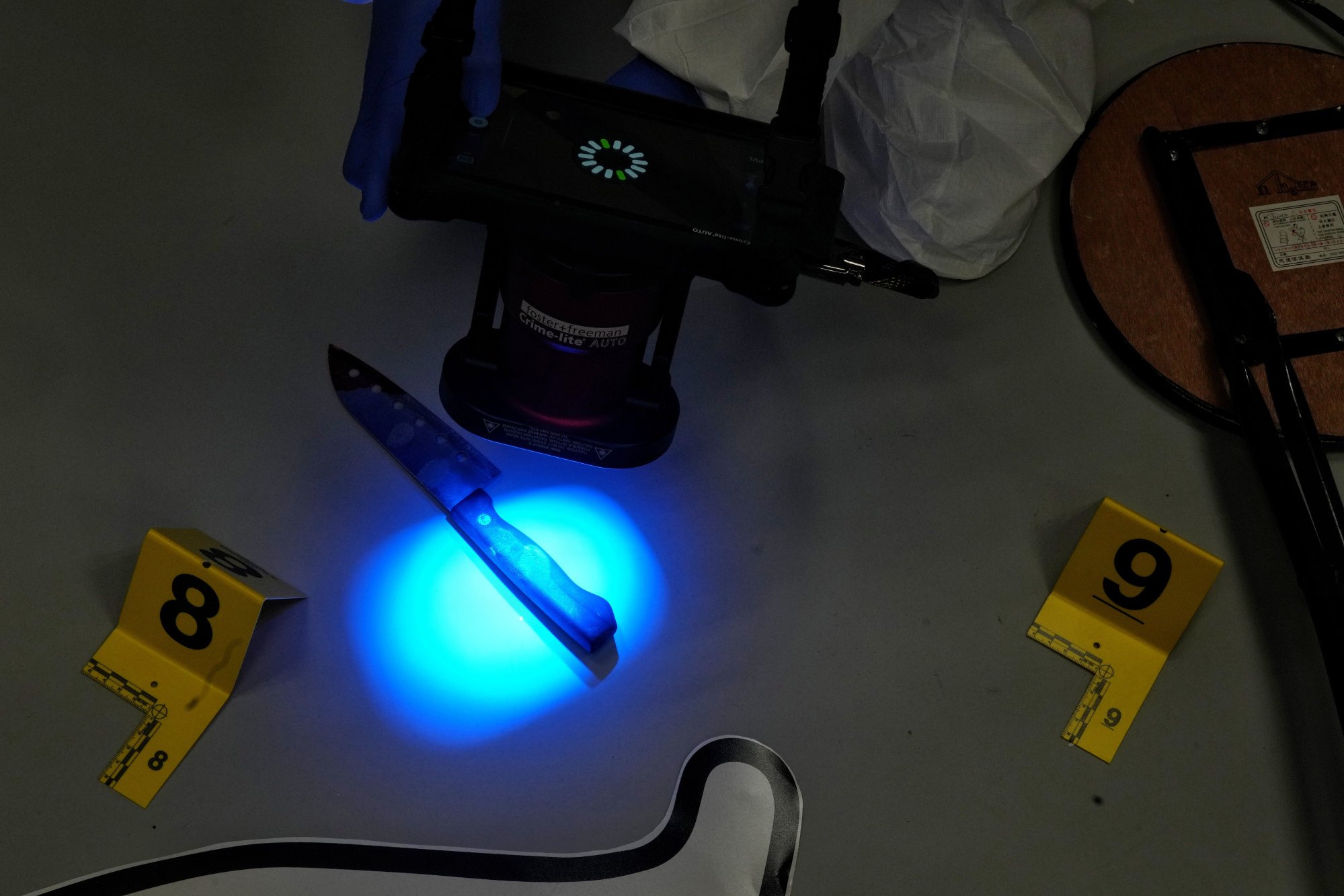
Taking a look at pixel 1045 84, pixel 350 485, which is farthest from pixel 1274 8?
pixel 350 485

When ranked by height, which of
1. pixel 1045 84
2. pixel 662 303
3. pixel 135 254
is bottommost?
pixel 135 254

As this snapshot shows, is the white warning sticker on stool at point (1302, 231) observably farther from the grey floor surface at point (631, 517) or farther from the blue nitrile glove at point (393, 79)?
the blue nitrile glove at point (393, 79)

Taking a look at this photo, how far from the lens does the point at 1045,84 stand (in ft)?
3.04

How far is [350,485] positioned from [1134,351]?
0.70 m

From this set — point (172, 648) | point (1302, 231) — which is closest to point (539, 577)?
point (172, 648)

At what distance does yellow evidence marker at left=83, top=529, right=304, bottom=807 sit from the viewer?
72 cm

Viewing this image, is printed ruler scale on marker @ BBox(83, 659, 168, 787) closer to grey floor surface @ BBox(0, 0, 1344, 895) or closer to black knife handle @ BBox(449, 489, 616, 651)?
grey floor surface @ BBox(0, 0, 1344, 895)

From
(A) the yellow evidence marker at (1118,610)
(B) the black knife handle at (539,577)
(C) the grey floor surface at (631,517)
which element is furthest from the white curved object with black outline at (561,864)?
(A) the yellow evidence marker at (1118,610)

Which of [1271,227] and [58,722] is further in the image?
[1271,227]

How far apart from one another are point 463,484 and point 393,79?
310 mm

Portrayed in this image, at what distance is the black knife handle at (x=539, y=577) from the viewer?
0.77 meters

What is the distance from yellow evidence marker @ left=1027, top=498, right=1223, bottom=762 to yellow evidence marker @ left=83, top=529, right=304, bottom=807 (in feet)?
1.98

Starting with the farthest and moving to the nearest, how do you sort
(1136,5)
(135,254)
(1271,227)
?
(1136,5) < (1271,227) < (135,254)

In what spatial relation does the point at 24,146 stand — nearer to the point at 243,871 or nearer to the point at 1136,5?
the point at 243,871
